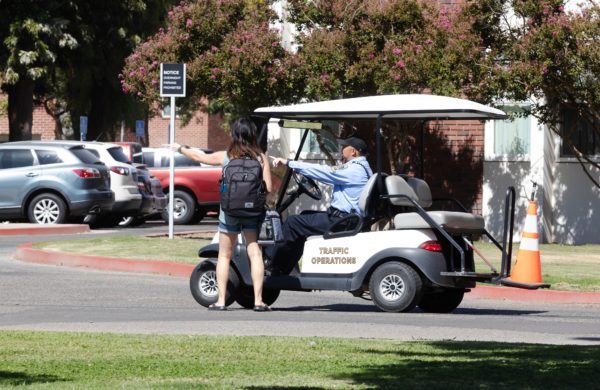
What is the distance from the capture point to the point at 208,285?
1442cm

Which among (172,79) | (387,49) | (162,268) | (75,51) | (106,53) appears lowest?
(162,268)

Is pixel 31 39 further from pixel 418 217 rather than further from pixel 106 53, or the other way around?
pixel 418 217

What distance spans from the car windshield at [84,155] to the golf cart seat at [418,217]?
15704 millimetres

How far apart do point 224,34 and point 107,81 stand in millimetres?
19789

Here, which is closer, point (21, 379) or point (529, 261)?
point (21, 379)

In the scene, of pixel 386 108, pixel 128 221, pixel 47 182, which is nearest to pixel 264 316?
pixel 386 108

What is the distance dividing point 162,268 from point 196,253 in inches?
73.2

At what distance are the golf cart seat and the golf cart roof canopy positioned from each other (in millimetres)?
673

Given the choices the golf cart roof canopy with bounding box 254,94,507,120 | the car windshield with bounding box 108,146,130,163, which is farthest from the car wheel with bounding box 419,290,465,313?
the car windshield with bounding box 108,146,130,163

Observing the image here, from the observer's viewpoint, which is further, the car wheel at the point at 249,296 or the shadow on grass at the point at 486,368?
the car wheel at the point at 249,296

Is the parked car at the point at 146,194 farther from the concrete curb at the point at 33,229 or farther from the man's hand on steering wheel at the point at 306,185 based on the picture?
the man's hand on steering wheel at the point at 306,185

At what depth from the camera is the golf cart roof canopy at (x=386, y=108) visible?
46.1 feet

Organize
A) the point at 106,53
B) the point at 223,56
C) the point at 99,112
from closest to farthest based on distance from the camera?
the point at 223,56 < the point at 106,53 < the point at 99,112

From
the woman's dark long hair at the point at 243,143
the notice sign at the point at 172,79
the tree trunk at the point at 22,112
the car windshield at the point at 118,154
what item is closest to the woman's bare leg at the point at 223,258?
the woman's dark long hair at the point at 243,143
